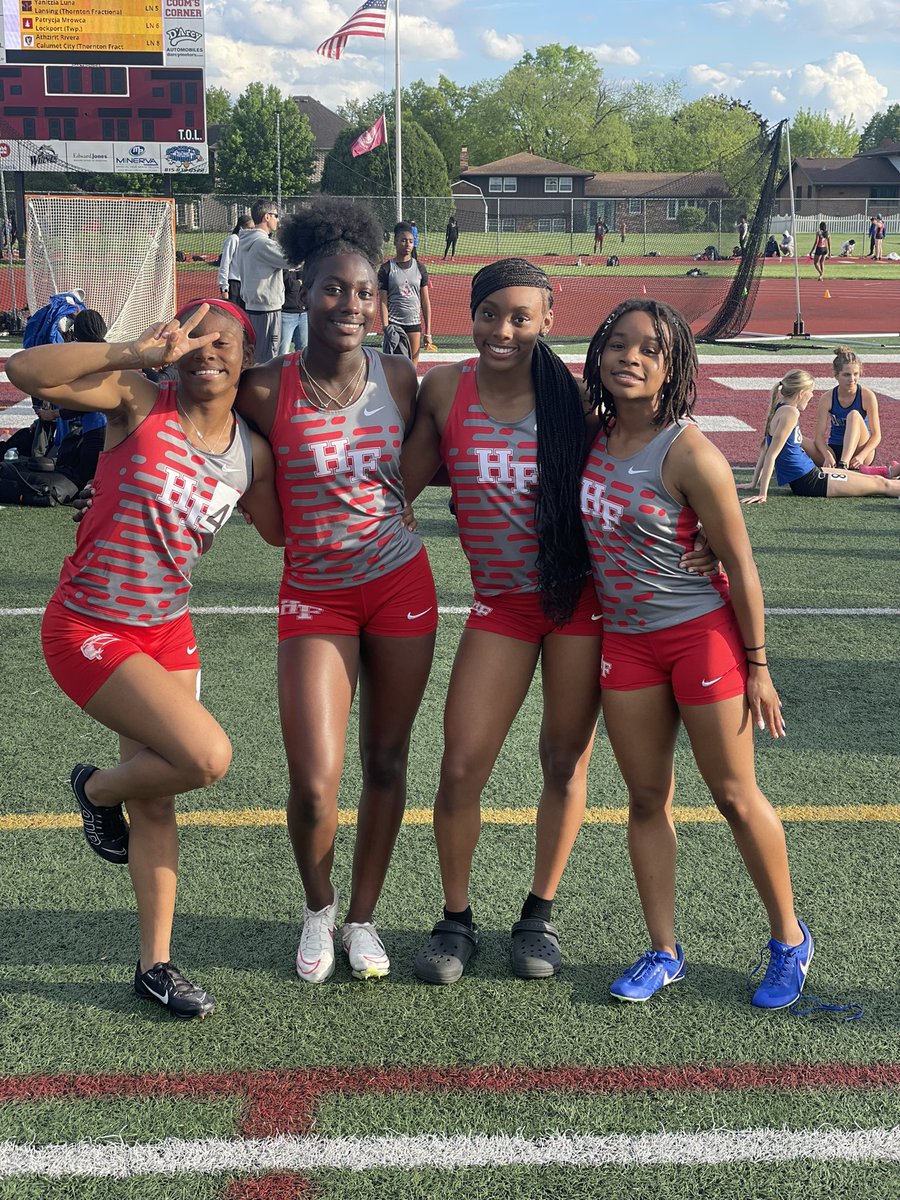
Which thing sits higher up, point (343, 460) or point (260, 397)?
point (260, 397)

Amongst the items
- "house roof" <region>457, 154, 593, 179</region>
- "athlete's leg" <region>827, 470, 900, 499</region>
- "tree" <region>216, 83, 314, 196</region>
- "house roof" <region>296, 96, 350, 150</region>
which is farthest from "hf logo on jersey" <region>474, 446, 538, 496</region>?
"house roof" <region>296, 96, 350, 150</region>

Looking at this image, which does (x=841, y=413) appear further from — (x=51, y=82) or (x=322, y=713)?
(x=51, y=82)

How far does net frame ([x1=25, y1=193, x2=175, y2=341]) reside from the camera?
17.7 meters

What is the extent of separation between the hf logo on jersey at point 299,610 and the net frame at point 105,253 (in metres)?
15.0

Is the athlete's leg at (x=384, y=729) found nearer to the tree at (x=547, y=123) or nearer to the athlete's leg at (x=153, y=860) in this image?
the athlete's leg at (x=153, y=860)

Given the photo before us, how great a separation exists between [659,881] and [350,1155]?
1.15 metres

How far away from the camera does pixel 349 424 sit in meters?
3.21

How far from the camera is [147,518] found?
3.05 m

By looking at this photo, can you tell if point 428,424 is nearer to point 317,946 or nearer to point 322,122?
point 317,946

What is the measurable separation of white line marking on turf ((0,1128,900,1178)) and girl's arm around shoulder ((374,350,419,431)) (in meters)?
1.87

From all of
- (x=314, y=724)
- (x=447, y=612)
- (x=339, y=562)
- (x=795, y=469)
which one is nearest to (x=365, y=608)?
(x=339, y=562)

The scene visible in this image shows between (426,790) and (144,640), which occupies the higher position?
(144,640)

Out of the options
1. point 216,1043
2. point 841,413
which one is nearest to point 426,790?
point 216,1043

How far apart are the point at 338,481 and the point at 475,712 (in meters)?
0.75
